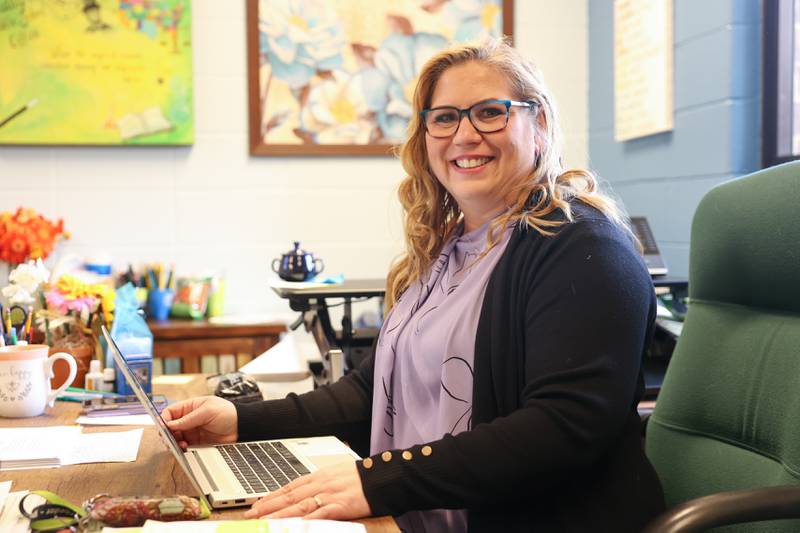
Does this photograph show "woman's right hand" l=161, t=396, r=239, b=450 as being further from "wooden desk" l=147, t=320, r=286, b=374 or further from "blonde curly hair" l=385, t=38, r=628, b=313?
"wooden desk" l=147, t=320, r=286, b=374

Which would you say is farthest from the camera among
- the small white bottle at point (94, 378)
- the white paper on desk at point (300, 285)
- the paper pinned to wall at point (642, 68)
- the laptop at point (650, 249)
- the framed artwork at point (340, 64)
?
the framed artwork at point (340, 64)

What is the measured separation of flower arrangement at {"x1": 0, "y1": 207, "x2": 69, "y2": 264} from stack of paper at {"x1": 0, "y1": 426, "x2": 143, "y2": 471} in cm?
187

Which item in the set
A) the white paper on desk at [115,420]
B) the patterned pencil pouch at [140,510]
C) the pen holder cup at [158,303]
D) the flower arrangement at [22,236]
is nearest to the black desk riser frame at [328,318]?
the white paper on desk at [115,420]

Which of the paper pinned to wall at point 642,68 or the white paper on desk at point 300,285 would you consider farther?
the paper pinned to wall at point 642,68

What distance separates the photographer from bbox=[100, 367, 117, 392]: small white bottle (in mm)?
1843

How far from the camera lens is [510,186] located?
1.49m

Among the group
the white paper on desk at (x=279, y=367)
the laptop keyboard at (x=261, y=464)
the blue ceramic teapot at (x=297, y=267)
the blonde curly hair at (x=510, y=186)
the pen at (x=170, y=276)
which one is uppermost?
the blonde curly hair at (x=510, y=186)

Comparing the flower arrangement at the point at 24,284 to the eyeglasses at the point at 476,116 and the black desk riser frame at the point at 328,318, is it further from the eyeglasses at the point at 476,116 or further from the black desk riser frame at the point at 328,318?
the eyeglasses at the point at 476,116

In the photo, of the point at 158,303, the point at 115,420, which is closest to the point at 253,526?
the point at 115,420

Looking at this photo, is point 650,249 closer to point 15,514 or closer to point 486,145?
point 486,145

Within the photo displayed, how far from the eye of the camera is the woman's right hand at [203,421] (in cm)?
138

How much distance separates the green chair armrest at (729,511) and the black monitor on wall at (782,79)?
156 cm

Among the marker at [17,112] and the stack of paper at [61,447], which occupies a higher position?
the marker at [17,112]

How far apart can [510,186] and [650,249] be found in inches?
49.3
